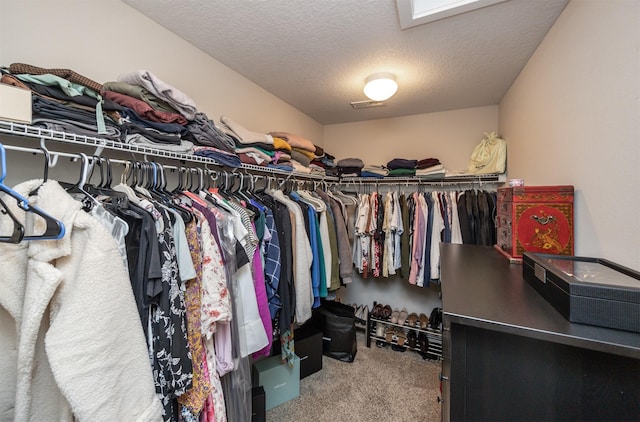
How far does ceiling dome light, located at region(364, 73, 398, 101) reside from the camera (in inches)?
71.4

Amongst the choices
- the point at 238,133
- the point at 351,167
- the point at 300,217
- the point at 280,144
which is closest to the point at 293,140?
the point at 280,144

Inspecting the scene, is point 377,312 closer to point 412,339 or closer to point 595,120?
point 412,339

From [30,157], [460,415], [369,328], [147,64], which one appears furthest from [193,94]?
[369,328]

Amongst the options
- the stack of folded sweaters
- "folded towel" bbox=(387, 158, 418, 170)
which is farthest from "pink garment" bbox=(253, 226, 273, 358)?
"folded towel" bbox=(387, 158, 418, 170)

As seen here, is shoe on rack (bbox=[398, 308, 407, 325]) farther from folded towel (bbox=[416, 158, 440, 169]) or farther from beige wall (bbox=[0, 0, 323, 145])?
beige wall (bbox=[0, 0, 323, 145])

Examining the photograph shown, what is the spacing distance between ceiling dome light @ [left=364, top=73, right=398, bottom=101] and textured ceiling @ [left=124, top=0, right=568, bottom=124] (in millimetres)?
45

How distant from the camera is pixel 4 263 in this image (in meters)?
0.64

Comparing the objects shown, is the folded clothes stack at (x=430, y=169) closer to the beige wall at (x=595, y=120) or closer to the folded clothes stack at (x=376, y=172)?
the folded clothes stack at (x=376, y=172)

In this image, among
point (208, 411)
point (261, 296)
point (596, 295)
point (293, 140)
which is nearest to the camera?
point (596, 295)

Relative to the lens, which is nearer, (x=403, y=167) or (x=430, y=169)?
(x=430, y=169)

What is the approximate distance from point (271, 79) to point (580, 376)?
2.21 meters

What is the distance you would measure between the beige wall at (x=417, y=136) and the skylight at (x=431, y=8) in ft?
4.87

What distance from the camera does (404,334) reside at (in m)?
A: 2.52

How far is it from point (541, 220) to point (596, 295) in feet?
2.20
